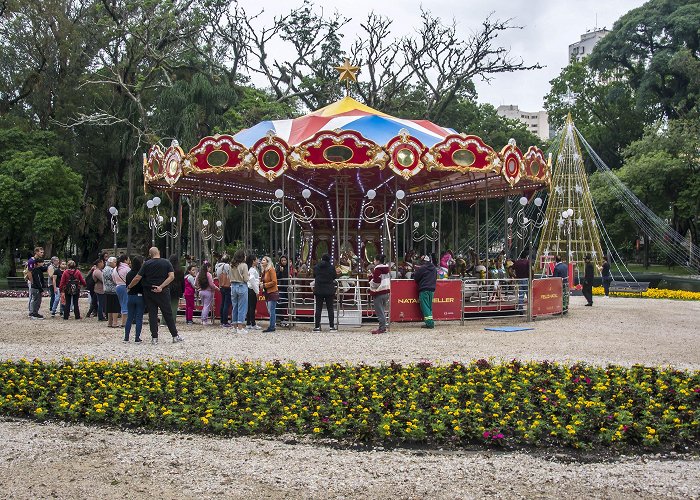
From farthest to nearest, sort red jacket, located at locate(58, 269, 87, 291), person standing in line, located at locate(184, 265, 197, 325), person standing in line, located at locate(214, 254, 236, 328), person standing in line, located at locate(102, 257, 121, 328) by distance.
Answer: red jacket, located at locate(58, 269, 87, 291) < person standing in line, located at locate(184, 265, 197, 325) < person standing in line, located at locate(214, 254, 236, 328) < person standing in line, located at locate(102, 257, 121, 328)

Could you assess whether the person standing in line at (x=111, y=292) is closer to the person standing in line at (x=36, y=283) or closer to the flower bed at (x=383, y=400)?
the person standing in line at (x=36, y=283)

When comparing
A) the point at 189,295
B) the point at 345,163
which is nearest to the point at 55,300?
the point at 189,295

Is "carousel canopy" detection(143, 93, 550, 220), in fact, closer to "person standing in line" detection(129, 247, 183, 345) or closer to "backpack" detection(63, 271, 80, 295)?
"backpack" detection(63, 271, 80, 295)

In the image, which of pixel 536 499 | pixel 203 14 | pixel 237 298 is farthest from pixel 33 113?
pixel 536 499

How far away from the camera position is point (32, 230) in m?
36.0

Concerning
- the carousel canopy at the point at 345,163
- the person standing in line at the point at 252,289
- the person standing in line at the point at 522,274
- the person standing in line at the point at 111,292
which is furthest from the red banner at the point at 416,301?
the person standing in line at the point at 111,292

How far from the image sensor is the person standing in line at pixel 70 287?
17531 mm

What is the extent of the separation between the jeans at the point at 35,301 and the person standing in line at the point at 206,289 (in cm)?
453

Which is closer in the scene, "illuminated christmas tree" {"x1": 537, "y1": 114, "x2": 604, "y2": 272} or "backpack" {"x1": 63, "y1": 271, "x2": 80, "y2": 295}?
"backpack" {"x1": 63, "y1": 271, "x2": 80, "y2": 295}

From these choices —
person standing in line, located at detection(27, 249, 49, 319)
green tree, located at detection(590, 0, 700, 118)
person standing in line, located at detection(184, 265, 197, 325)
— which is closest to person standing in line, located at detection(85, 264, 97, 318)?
person standing in line, located at detection(27, 249, 49, 319)

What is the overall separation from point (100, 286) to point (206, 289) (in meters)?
2.65

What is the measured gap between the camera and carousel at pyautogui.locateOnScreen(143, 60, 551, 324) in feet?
54.1

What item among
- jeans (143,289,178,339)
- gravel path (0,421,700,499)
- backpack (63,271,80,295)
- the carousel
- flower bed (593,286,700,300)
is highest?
the carousel

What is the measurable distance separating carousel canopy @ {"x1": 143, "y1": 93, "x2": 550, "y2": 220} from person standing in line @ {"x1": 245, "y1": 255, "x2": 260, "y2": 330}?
199 cm
